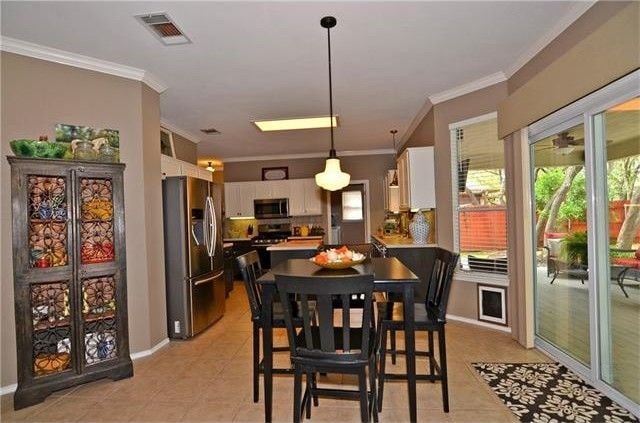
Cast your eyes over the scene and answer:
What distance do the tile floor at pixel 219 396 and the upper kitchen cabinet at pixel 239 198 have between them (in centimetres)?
438

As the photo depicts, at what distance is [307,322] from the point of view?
1.91m

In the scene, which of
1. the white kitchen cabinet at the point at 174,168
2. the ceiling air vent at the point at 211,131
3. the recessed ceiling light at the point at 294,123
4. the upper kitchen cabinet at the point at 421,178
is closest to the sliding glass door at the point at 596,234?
the upper kitchen cabinet at the point at 421,178

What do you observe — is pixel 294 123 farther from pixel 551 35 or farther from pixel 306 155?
pixel 551 35

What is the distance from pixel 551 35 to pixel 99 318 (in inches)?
172

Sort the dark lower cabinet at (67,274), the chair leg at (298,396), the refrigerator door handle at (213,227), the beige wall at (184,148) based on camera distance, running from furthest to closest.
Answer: the beige wall at (184,148) < the refrigerator door handle at (213,227) < the dark lower cabinet at (67,274) < the chair leg at (298,396)

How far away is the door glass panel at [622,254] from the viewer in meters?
2.29

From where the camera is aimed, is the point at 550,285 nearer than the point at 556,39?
No

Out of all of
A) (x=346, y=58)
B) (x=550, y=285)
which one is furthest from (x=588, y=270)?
(x=346, y=58)

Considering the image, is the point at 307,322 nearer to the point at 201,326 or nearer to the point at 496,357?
the point at 496,357

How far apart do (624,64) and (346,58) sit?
2.01 meters

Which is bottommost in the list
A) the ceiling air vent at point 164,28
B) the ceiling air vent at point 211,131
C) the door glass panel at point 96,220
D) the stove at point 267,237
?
the stove at point 267,237

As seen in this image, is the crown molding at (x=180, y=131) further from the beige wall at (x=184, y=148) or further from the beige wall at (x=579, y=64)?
the beige wall at (x=579, y=64)

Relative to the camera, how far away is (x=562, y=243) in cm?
306

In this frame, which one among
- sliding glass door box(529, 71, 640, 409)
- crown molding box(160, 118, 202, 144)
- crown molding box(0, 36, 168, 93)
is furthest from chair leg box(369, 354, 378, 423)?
crown molding box(160, 118, 202, 144)
